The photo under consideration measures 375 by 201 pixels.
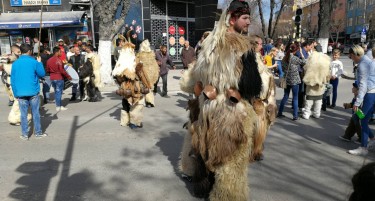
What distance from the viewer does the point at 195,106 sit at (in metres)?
3.53

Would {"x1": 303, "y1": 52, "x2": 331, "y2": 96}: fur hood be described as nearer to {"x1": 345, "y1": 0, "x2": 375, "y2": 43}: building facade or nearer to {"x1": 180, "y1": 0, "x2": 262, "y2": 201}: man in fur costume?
{"x1": 180, "y1": 0, "x2": 262, "y2": 201}: man in fur costume

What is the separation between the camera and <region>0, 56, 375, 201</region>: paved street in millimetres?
4078

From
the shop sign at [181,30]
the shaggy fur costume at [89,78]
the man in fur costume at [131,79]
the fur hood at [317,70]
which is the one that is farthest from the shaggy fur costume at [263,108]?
the shop sign at [181,30]

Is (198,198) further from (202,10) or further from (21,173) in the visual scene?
(202,10)

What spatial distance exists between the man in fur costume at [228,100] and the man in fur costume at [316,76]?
180 inches

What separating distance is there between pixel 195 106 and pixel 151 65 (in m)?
4.85

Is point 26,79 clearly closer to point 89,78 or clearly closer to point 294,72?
point 89,78

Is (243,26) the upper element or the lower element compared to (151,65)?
upper

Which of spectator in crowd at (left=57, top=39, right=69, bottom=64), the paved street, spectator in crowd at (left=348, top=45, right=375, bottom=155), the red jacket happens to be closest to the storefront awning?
spectator in crowd at (left=57, top=39, right=69, bottom=64)

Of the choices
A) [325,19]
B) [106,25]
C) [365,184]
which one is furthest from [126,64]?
[325,19]

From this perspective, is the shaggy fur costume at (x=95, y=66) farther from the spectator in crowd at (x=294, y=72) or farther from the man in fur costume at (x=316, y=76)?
the man in fur costume at (x=316, y=76)

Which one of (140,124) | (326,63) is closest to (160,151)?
(140,124)

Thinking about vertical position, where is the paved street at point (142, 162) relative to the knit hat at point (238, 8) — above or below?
below

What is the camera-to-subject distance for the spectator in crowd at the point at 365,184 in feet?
4.40
